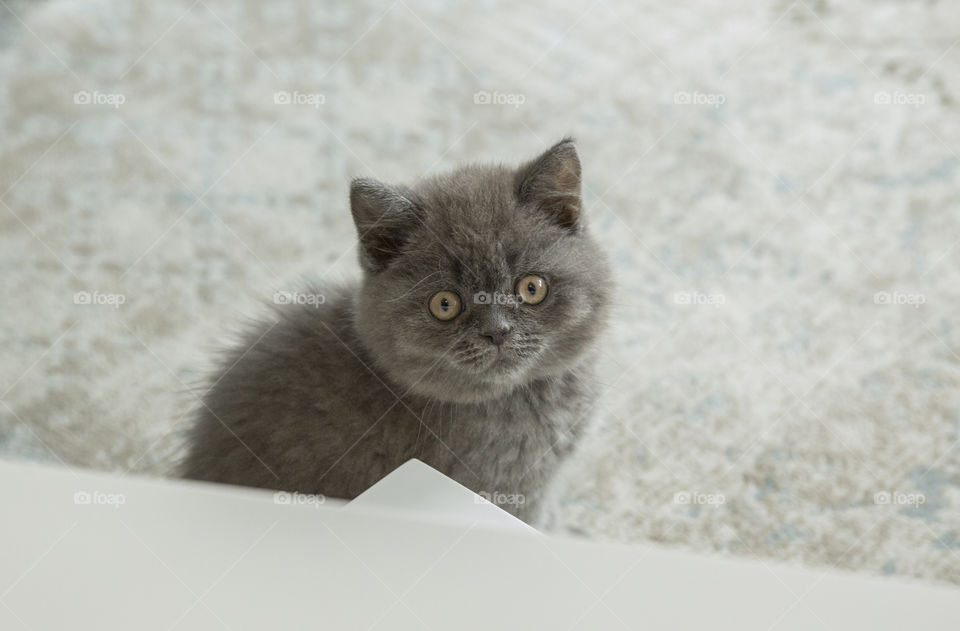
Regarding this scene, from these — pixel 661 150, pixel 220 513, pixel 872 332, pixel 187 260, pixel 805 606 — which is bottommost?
pixel 872 332

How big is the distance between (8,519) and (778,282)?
198 centimetres

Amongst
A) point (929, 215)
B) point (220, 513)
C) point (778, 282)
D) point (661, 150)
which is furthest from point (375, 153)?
point (220, 513)

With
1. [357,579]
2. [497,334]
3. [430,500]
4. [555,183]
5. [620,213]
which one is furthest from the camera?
[620,213]

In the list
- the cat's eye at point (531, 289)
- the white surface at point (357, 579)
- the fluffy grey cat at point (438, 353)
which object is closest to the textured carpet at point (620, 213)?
the fluffy grey cat at point (438, 353)

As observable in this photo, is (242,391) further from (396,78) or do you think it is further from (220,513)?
(396,78)

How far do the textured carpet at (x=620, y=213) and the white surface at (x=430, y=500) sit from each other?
470mm

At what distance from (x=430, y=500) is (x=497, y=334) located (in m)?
0.29

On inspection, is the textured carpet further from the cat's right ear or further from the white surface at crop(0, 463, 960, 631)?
the white surface at crop(0, 463, 960, 631)

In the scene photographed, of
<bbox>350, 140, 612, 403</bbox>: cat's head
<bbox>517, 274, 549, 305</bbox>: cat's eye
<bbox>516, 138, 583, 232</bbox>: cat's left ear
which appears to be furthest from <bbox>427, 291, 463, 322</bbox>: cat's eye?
<bbox>516, 138, 583, 232</bbox>: cat's left ear

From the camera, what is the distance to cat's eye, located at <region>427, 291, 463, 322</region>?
4.98ft

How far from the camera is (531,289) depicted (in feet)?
5.00

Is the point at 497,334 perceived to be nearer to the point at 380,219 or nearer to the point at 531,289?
the point at 531,289

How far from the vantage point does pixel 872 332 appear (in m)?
2.39

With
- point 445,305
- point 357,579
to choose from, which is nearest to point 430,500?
point 357,579
